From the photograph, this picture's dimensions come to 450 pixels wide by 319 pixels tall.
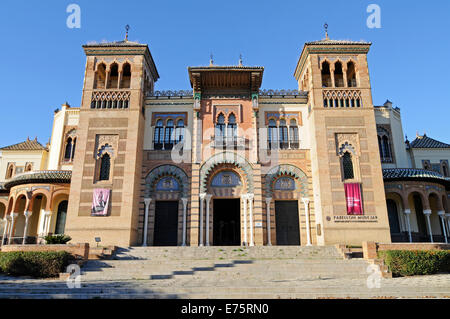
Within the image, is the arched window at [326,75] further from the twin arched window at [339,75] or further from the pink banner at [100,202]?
the pink banner at [100,202]

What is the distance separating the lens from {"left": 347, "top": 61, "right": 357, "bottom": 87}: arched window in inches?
864

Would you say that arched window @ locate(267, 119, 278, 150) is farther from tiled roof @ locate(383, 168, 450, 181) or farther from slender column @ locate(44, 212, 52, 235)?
slender column @ locate(44, 212, 52, 235)

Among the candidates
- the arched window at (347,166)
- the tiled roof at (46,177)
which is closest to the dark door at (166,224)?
the tiled roof at (46,177)

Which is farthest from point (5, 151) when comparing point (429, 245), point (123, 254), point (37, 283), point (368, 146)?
point (429, 245)

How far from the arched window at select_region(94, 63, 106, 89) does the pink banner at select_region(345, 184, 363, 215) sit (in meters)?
15.8

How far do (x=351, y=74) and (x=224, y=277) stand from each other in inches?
632

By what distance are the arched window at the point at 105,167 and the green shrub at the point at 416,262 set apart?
14.5m

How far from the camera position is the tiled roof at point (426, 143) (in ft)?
87.6

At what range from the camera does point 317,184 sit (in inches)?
767

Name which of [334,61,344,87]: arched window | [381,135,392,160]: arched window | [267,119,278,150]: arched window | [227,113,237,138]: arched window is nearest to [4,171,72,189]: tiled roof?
[227,113,237,138]: arched window

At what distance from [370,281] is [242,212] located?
30.3 ft

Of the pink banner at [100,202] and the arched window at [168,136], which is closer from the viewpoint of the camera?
the pink banner at [100,202]

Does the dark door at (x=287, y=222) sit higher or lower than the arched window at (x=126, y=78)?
lower
